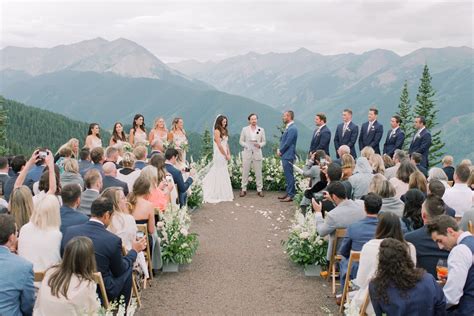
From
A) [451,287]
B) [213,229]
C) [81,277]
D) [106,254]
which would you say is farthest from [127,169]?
[451,287]

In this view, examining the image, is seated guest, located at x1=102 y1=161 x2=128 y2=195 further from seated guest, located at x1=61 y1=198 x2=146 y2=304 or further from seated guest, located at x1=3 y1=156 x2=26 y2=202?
seated guest, located at x1=61 y1=198 x2=146 y2=304

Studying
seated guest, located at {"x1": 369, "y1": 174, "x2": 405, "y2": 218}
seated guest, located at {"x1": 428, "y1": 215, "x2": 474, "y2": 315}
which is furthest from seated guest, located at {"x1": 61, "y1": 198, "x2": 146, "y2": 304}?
seated guest, located at {"x1": 369, "y1": 174, "x2": 405, "y2": 218}

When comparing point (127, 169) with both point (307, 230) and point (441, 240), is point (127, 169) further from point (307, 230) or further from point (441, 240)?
point (441, 240)

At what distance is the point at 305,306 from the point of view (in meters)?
6.78

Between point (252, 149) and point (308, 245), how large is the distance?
6.09 metres

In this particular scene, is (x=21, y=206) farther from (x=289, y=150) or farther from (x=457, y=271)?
(x=289, y=150)

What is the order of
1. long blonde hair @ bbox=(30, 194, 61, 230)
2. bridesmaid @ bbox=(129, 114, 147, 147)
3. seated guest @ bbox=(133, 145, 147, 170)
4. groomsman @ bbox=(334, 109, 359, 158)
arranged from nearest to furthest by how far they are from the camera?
long blonde hair @ bbox=(30, 194, 61, 230)
seated guest @ bbox=(133, 145, 147, 170)
groomsman @ bbox=(334, 109, 359, 158)
bridesmaid @ bbox=(129, 114, 147, 147)

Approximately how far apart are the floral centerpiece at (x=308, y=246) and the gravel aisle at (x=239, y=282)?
0.26m

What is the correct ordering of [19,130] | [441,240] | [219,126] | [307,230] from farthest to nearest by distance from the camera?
[19,130], [219,126], [307,230], [441,240]

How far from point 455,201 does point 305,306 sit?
265cm

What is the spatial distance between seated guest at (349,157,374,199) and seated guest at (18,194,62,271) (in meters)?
4.98

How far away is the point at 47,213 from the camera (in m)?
5.19

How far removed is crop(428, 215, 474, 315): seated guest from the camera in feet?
14.9

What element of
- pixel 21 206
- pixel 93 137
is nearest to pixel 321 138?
pixel 93 137
